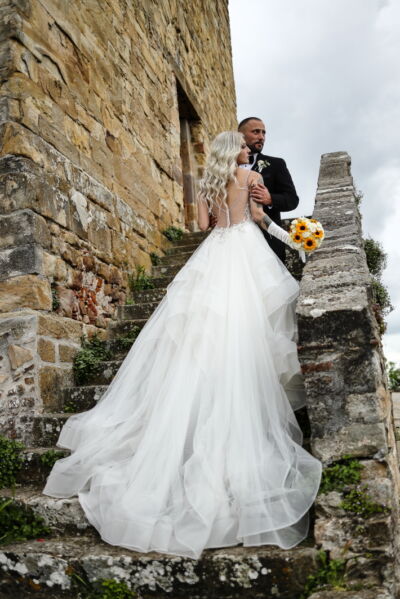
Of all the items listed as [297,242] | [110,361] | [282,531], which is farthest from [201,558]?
[110,361]

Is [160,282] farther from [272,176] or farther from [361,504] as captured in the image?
[361,504]

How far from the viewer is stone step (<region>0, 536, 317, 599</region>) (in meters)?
2.06

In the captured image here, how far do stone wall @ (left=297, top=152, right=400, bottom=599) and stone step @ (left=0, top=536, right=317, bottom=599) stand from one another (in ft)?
0.56

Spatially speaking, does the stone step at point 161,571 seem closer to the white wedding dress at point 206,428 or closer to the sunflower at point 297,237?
the white wedding dress at point 206,428

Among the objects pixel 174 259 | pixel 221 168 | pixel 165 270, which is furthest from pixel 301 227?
pixel 174 259

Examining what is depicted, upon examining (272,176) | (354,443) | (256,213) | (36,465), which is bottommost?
(36,465)

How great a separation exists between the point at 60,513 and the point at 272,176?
297 cm

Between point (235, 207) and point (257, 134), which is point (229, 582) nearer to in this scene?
point (235, 207)

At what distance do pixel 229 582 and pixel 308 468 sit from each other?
0.55 m

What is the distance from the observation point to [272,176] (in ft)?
14.3

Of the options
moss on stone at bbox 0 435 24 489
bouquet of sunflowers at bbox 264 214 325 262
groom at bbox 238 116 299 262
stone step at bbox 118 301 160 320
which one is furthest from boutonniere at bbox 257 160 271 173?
moss on stone at bbox 0 435 24 489

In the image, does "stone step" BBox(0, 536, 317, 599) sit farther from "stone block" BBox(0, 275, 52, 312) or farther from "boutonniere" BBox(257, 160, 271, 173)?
"boutonniere" BBox(257, 160, 271, 173)

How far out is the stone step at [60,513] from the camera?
8.37ft

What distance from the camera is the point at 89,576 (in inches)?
88.3
